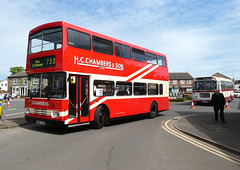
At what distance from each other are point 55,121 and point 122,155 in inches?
133

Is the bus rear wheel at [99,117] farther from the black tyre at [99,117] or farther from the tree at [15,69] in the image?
the tree at [15,69]

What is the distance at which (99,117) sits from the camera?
8891mm

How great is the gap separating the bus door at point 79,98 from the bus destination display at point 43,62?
3.03 feet

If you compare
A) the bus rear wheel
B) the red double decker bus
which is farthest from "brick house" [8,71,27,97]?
the bus rear wheel

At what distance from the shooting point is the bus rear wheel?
28.5ft

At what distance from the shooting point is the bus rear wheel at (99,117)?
8.69 meters

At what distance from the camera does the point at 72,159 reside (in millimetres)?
4766

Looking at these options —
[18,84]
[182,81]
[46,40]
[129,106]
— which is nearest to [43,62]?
[46,40]

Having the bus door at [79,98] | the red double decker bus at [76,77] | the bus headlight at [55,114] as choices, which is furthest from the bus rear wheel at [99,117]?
the bus headlight at [55,114]

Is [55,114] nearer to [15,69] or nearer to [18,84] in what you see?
[18,84]

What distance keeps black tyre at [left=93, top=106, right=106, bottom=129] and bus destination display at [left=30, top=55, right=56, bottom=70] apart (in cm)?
266

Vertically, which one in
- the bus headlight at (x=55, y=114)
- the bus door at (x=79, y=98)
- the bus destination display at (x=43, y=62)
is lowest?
the bus headlight at (x=55, y=114)

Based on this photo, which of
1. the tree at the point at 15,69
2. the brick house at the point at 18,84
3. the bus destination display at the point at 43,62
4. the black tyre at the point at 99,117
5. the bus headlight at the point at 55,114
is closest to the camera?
the bus headlight at the point at 55,114

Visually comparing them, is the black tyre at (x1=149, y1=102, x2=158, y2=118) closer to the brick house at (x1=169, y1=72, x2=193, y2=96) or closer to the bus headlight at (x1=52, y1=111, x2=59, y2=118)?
the bus headlight at (x1=52, y1=111, x2=59, y2=118)
